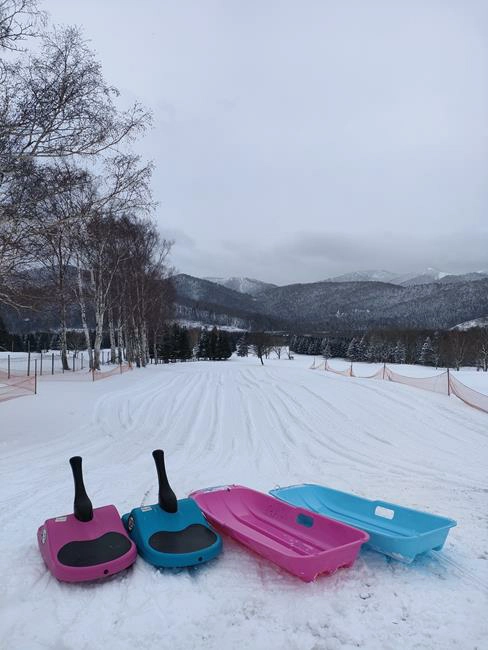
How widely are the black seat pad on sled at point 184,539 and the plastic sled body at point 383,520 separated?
113 cm

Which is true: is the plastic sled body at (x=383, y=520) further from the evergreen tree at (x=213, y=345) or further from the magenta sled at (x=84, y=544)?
the evergreen tree at (x=213, y=345)

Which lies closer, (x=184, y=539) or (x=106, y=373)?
(x=184, y=539)

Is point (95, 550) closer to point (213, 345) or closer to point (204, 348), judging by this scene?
point (213, 345)

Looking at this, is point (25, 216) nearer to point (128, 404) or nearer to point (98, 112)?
point (98, 112)

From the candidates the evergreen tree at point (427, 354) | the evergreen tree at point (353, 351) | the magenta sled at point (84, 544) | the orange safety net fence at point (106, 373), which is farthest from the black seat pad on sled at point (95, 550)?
the evergreen tree at point (353, 351)

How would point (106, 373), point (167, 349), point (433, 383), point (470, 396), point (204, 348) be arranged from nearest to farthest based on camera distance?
1. point (470, 396)
2. point (433, 383)
3. point (106, 373)
4. point (167, 349)
5. point (204, 348)

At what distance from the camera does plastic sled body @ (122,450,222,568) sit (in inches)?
139

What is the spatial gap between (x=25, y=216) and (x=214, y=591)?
24.8 ft

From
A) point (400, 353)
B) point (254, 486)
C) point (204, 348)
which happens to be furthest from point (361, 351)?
point (254, 486)

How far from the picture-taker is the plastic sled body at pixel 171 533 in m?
3.53

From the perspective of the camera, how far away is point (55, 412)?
11.6 m

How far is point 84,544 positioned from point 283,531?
182 centimetres

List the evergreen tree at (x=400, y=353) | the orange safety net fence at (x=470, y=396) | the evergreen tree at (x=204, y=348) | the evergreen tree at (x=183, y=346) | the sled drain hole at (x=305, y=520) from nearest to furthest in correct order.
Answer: the sled drain hole at (x=305, y=520) < the orange safety net fence at (x=470, y=396) < the evergreen tree at (x=183, y=346) < the evergreen tree at (x=204, y=348) < the evergreen tree at (x=400, y=353)

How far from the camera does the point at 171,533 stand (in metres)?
3.83
